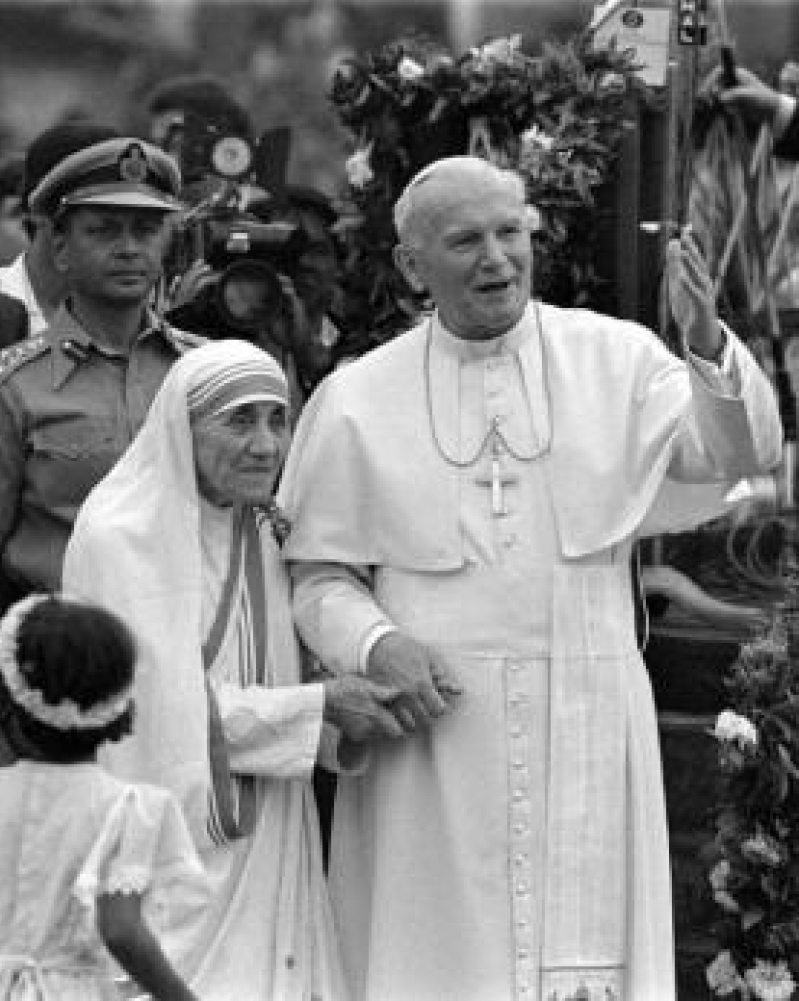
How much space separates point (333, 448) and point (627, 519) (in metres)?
0.72

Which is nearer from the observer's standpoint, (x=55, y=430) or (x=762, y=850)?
(x=55, y=430)

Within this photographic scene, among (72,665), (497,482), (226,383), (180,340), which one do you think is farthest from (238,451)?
(72,665)

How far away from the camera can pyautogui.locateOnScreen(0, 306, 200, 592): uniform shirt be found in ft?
24.4

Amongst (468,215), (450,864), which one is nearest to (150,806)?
(450,864)

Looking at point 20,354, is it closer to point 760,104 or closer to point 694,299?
point 694,299

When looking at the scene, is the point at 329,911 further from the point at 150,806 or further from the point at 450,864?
the point at 150,806

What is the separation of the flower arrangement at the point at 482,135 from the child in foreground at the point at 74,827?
3389mm

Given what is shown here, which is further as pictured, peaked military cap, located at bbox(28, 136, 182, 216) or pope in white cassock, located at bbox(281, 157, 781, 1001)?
peaked military cap, located at bbox(28, 136, 182, 216)

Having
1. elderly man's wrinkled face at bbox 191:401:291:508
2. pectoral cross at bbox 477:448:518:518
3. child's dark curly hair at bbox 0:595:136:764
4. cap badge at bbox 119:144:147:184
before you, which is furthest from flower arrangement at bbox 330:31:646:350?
child's dark curly hair at bbox 0:595:136:764

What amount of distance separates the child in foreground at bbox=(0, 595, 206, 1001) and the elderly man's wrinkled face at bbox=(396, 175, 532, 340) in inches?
63.9

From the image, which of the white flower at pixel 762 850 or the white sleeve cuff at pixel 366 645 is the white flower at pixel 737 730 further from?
the white sleeve cuff at pixel 366 645

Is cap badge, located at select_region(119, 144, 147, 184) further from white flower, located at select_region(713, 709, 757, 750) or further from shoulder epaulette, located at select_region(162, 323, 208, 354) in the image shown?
white flower, located at select_region(713, 709, 757, 750)

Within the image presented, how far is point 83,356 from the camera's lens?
761 cm

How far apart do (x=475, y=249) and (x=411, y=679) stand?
98 cm
